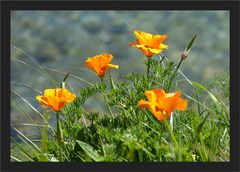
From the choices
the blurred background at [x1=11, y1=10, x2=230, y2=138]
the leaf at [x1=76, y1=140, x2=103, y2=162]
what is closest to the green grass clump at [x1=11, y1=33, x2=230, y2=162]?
the leaf at [x1=76, y1=140, x2=103, y2=162]

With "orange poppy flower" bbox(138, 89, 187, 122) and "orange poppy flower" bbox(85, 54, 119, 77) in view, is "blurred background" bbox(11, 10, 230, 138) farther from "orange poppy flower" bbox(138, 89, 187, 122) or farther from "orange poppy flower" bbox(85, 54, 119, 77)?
"orange poppy flower" bbox(138, 89, 187, 122)

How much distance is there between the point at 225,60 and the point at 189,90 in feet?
7.92

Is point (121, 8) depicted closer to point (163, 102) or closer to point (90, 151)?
point (163, 102)

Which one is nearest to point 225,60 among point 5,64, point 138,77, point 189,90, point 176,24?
point 176,24

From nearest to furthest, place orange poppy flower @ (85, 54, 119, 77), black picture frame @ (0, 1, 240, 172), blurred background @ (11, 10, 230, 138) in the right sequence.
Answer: black picture frame @ (0, 1, 240, 172) < orange poppy flower @ (85, 54, 119, 77) < blurred background @ (11, 10, 230, 138)

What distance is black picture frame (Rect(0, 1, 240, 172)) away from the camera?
190cm

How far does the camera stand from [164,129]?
2.20 meters

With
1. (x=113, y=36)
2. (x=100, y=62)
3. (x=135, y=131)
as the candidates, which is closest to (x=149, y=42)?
(x=100, y=62)

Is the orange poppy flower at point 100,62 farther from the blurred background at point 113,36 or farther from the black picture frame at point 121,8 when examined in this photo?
the blurred background at point 113,36

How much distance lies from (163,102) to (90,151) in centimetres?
30

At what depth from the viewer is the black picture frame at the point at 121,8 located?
6.23 feet

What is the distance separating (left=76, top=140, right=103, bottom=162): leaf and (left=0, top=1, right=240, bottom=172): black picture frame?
0.13 metres

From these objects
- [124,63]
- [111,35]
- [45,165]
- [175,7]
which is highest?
[111,35]

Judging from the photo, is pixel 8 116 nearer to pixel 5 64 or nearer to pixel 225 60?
pixel 5 64
